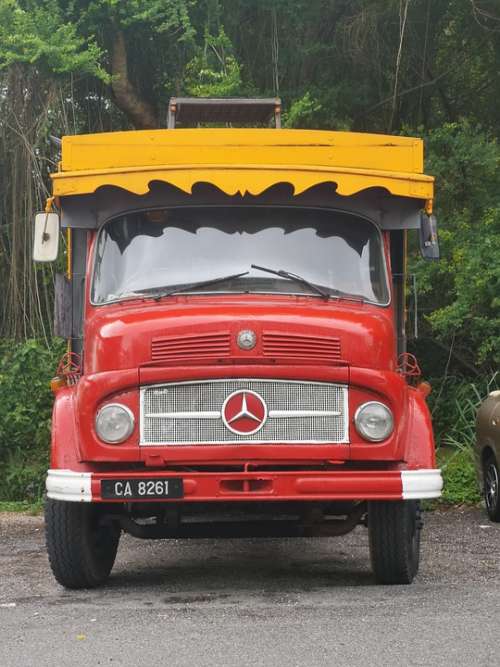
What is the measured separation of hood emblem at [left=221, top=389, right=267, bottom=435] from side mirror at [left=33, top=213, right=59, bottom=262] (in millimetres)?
1918

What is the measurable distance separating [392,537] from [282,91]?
12.3m

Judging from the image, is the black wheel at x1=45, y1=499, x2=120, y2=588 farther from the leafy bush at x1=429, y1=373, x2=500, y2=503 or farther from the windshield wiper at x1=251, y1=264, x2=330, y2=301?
the leafy bush at x1=429, y1=373, x2=500, y2=503

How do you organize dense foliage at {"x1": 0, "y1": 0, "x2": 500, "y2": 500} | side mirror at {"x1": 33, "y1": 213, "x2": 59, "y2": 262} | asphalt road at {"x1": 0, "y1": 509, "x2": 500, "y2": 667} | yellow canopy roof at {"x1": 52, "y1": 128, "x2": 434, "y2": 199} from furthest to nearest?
dense foliage at {"x1": 0, "y1": 0, "x2": 500, "y2": 500}, side mirror at {"x1": 33, "y1": 213, "x2": 59, "y2": 262}, yellow canopy roof at {"x1": 52, "y1": 128, "x2": 434, "y2": 199}, asphalt road at {"x1": 0, "y1": 509, "x2": 500, "y2": 667}

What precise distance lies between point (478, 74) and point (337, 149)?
1263 centimetres

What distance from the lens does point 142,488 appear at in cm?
803

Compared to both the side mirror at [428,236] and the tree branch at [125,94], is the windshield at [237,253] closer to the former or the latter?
the side mirror at [428,236]

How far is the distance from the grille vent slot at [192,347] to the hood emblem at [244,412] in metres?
0.27

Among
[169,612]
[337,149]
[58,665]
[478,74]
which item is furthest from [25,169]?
[58,665]

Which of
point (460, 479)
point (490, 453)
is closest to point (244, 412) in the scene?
point (490, 453)

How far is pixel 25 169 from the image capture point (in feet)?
60.4

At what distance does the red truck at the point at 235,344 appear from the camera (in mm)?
8172

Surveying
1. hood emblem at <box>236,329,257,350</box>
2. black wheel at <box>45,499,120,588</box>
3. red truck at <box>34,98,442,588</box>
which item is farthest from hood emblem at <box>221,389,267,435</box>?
black wheel at <box>45,499,120,588</box>

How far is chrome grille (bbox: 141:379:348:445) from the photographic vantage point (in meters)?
8.17

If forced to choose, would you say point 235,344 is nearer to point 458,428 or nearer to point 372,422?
point 372,422
